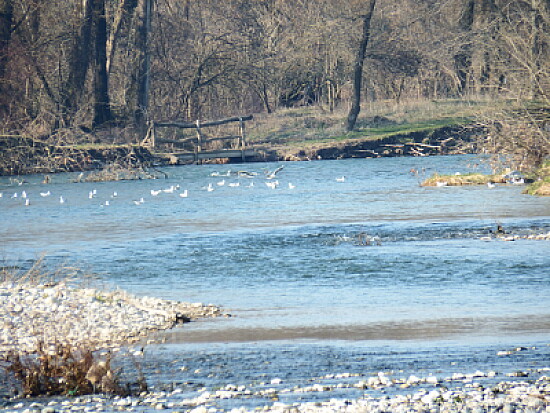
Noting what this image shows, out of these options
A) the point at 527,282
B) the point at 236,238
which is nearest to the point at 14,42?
the point at 236,238

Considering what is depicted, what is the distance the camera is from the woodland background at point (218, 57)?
1948 inches

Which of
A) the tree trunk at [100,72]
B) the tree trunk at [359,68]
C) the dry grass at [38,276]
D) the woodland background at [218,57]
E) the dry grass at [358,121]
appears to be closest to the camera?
the dry grass at [38,276]

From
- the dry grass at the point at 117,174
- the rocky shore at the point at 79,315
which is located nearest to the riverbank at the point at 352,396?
the rocky shore at the point at 79,315

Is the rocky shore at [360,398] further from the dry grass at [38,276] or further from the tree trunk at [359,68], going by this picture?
the tree trunk at [359,68]

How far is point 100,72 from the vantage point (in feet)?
168

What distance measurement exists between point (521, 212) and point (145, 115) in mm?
30140

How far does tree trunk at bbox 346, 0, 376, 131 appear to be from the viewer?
54250mm

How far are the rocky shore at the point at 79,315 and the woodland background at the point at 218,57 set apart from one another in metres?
32.9

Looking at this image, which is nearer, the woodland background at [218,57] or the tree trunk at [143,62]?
the woodland background at [218,57]

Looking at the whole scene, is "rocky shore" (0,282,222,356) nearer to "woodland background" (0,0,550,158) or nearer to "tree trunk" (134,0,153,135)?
"woodland background" (0,0,550,158)

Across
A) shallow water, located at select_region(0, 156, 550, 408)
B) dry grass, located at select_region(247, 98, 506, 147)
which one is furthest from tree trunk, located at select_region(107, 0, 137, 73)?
shallow water, located at select_region(0, 156, 550, 408)

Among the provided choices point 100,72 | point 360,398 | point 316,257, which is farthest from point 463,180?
point 360,398

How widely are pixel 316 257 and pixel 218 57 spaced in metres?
37.7

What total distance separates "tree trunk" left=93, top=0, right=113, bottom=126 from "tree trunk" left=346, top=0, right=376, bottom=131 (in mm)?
13486
